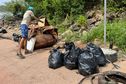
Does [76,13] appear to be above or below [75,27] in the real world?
above

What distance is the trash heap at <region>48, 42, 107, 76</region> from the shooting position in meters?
Result: 6.91

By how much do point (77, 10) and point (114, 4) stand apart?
1.81 meters

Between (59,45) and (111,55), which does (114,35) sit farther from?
(59,45)

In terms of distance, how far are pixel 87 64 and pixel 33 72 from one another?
4.73 feet

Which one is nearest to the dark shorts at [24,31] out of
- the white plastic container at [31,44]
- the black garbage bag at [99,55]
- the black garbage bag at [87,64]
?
the white plastic container at [31,44]

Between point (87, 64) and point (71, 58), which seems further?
point (71, 58)

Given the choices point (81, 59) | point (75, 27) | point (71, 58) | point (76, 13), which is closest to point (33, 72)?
point (71, 58)

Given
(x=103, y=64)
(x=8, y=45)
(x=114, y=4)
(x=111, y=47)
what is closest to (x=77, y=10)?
(x=114, y=4)

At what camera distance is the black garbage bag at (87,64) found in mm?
6855

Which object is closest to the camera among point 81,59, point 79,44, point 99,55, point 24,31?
point 81,59

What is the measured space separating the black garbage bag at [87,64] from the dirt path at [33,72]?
17cm

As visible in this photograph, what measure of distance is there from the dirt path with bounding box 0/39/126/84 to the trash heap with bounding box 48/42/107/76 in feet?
0.48

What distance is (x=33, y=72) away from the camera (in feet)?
24.3

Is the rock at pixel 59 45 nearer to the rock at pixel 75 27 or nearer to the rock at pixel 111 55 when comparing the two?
the rock at pixel 75 27
